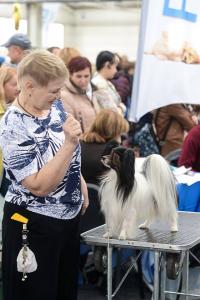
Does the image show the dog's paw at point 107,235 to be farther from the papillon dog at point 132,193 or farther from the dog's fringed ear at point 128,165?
the dog's fringed ear at point 128,165

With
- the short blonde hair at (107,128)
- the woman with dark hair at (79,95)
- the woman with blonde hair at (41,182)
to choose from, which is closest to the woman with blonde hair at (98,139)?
the short blonde hair at (107,128)

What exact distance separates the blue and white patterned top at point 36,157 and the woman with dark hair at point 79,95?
2.75m

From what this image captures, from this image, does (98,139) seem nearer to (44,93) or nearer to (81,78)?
(81,78)

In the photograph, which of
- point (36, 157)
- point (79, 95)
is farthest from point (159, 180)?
point (79, 95)

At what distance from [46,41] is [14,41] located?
7148 mm

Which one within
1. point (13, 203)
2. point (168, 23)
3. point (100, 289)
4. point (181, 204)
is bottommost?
point (100, 289)

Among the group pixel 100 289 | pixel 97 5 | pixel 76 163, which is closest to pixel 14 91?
pixel 100 289

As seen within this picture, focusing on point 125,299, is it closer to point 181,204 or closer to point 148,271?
point 148,271

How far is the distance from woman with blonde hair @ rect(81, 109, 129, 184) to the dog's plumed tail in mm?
1078

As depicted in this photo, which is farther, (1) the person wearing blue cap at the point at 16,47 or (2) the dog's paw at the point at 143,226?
(1) the person wearing blue cap at the point at 16,47

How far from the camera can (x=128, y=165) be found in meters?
2.68

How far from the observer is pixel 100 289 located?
173 inches

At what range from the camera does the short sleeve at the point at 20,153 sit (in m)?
2.30

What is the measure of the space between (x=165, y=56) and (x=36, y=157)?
91.6 inches
